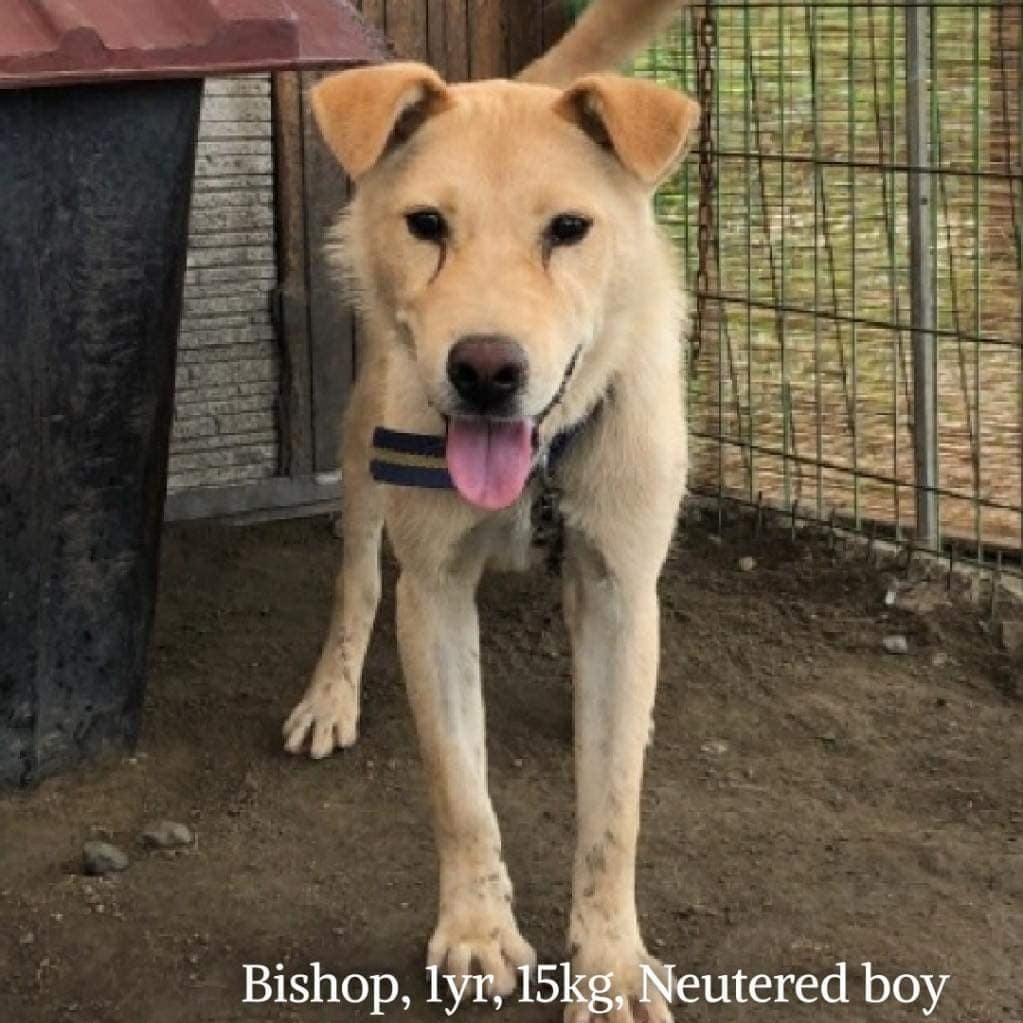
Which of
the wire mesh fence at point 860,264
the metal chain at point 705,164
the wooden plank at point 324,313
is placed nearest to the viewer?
the metal chain at point 705,164

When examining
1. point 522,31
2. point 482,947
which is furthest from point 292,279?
point 482,947

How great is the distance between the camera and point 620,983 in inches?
120

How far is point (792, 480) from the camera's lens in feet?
18.5

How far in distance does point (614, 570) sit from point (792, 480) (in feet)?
8.30

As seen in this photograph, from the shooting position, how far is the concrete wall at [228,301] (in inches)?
218

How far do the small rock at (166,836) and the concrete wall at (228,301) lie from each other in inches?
81.5

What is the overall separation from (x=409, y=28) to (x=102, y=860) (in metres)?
3.19

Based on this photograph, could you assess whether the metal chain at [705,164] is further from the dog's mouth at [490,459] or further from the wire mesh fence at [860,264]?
the dog's mouth at [490,459]

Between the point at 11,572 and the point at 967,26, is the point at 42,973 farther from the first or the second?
the point at 967,26

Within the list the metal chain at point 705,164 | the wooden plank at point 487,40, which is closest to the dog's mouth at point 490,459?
the metal chain at point 705,164

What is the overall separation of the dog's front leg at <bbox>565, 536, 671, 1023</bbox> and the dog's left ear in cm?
71

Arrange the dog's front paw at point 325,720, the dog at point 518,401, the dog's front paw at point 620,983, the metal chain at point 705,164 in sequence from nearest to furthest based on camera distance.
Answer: the dog at point 518,401 < the dog's front paw at point 620,983 < the dog's front paw at point 325,720 < the metal chain at point 705,164

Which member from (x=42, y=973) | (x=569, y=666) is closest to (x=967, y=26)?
(x=569, y=666)

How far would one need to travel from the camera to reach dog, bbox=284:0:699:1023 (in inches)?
110
